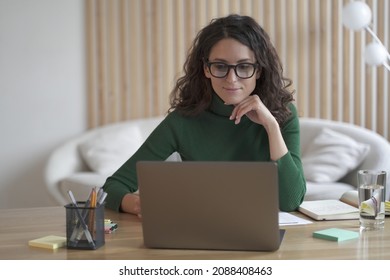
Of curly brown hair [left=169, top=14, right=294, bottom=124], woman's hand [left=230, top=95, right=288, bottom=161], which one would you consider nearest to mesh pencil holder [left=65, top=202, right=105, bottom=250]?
woman's hand [left=230, top=95, right=288, bottom=161]

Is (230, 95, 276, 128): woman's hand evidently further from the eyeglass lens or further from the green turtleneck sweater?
the green turtleneck sweater

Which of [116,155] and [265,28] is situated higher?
[265,28]

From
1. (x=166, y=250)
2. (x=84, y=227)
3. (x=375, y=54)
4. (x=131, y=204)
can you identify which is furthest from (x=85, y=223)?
(x=375, y=54)

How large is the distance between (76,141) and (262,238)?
3.34m

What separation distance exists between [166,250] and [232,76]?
2.51ft

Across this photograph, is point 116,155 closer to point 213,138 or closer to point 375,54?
point 375,54

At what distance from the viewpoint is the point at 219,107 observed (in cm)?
237

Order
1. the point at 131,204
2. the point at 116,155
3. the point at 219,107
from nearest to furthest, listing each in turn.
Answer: the point at 131,204
the point at 219,107
the point at 116,155

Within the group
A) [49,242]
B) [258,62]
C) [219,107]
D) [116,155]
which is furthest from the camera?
[116,155]

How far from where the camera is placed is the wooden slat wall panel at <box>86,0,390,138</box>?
4.88m

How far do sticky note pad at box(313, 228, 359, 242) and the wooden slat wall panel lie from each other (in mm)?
3296

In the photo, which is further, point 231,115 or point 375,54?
point 375,54

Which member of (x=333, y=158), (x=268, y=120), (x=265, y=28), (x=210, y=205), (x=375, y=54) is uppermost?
(x=265, y=28)
